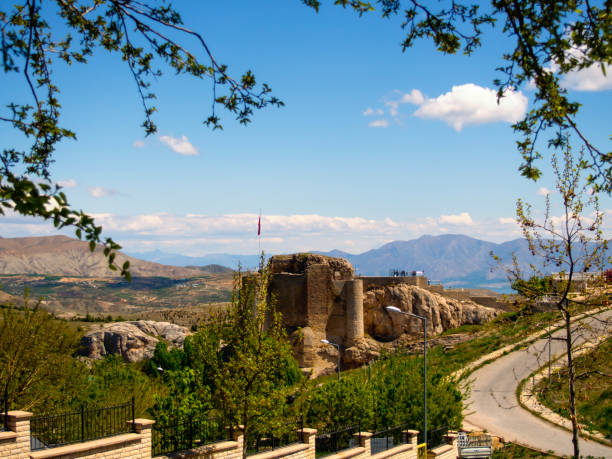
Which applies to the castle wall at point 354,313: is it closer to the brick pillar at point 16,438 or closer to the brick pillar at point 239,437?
the brick pillar at point 239,437

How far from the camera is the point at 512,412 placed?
31438 millimetres

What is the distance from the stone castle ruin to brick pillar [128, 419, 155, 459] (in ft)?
99.1

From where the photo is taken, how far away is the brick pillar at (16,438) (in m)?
12.0

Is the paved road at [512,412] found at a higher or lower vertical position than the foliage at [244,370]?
lower

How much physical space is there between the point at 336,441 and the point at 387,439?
2176 mm

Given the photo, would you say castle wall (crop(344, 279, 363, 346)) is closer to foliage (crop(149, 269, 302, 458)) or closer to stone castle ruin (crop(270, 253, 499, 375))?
stone castle ruin (crop(270, 253, 499, 375))

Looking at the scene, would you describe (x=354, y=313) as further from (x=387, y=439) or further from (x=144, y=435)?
(x=144, y=435)

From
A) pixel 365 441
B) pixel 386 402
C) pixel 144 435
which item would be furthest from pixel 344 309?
pixel 144 435

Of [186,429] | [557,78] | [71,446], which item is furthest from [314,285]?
[557,78]

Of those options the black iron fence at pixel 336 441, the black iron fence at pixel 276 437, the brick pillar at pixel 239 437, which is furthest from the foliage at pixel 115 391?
the black iron fence at pixel 336 441

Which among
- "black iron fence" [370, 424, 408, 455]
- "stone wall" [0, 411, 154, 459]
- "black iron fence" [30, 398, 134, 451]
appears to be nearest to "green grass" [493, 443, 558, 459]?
"black iron fence" [370, 424, 408, 455]

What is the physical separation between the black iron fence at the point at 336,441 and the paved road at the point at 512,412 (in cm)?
577

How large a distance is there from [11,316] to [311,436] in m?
14.3

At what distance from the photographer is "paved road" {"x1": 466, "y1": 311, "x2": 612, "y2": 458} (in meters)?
25.3
